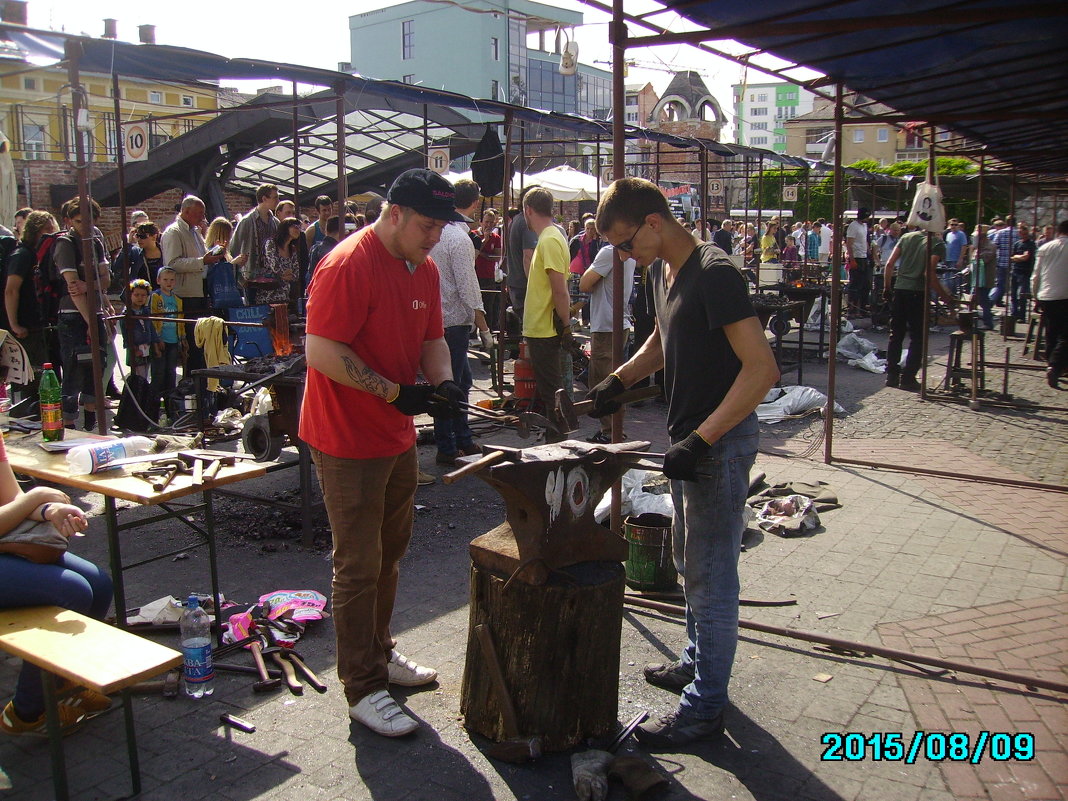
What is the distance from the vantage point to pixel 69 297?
757 centimetres

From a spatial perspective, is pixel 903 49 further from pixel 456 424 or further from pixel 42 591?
pixel 42 591

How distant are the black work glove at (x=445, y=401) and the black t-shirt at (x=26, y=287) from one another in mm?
5678

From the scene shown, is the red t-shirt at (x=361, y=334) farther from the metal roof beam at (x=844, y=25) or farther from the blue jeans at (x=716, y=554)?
the metal roof beam at (x=844, y=25)

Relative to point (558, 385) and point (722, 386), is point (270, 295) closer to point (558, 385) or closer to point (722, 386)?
point (558, 385)

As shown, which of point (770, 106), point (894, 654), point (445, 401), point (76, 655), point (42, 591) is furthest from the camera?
point (770, 106)

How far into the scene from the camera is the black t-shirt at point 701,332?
3.04 meters

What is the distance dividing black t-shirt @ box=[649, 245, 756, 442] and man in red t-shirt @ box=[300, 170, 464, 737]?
0.86 meters

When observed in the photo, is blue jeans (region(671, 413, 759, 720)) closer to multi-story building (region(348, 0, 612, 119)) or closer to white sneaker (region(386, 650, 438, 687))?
white sneaker (region(386, 650, 438, 687))

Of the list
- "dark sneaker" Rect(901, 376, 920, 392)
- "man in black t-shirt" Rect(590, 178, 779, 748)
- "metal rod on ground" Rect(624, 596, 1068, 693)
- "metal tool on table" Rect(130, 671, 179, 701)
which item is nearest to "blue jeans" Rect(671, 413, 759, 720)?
"man in black t-shirt" Rect(590, 178, 779, 748)

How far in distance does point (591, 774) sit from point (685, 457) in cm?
114

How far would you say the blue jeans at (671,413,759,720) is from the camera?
10.5 feet

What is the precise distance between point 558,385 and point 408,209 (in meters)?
4.54

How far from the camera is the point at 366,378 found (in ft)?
10.4

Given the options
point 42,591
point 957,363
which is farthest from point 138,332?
point 957,363
